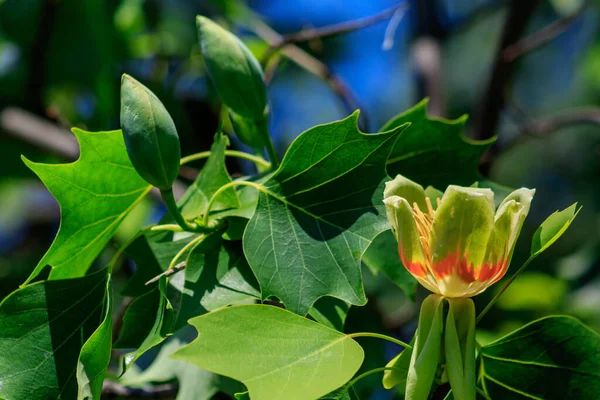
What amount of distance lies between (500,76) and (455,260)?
1.14 m

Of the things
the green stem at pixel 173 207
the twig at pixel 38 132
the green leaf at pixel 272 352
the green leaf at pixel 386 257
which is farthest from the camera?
the twig at pixel 38 132

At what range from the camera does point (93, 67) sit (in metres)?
2.27

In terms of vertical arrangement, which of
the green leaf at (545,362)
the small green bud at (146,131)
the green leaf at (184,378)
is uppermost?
the small green bud at (146,131)

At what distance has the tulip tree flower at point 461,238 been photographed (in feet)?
2.37

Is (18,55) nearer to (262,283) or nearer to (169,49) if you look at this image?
(169,49)

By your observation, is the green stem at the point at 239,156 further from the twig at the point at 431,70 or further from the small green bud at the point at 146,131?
the twig at the point at 431,70

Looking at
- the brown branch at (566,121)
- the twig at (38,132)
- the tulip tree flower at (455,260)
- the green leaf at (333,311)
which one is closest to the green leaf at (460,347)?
the tulip tree flower at (455,260)

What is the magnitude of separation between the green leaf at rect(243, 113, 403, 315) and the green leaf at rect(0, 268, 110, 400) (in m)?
0.22

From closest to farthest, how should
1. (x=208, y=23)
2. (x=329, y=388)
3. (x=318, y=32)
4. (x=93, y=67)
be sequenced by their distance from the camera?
(x=329, y=388) < (x=208, y=23) < (x=318, y=32) < (x=93, y=67)

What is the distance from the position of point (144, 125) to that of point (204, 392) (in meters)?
0.48

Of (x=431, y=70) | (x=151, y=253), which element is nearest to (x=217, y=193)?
(x=151, y=253)

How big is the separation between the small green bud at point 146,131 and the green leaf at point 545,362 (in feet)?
1.49

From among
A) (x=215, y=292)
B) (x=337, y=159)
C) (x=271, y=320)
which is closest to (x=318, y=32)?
(x=337, y=159)

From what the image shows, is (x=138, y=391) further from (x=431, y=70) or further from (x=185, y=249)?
(x=431, y=70)
